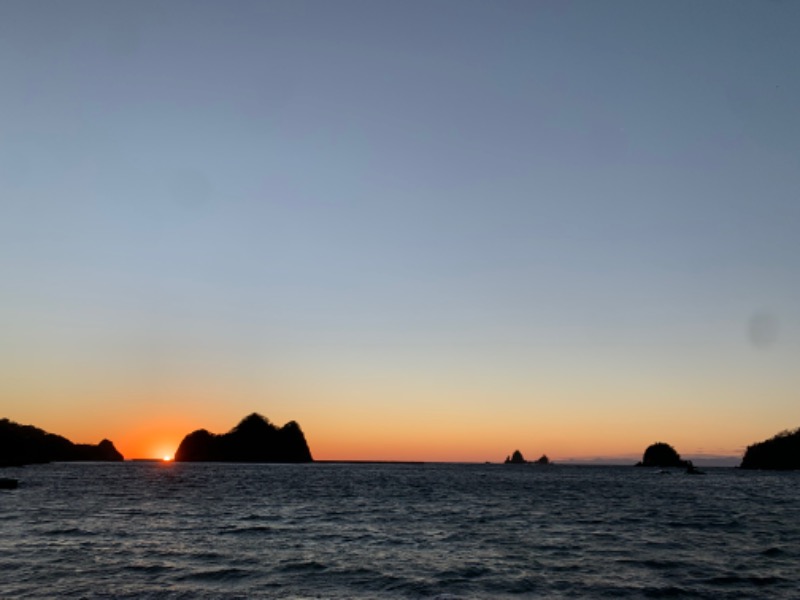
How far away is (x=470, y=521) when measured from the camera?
59.3 m

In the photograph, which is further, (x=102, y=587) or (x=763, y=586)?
(x=763, y=586)

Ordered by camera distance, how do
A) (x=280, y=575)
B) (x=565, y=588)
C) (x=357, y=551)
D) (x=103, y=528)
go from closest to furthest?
(x=565, y=588)
(x=280, y=575)
(x=357, y=551)
(x=103, y=528)

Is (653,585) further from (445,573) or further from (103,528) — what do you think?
(103,528)

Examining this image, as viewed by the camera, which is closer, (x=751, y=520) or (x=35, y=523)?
(x=35, y=523)

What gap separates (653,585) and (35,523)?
45.5 m

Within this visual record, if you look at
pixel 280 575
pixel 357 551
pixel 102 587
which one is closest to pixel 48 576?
pixel 102 587

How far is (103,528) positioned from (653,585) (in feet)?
130

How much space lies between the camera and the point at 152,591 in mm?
28406

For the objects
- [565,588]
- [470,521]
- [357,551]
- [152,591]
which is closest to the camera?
[152,591]

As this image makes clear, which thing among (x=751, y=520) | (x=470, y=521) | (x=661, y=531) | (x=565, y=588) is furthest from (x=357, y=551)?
(x=751, y=520)

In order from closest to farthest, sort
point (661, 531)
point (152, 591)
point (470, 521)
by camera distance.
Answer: point (152, 591) → point (661, 531) → point (470, 521)

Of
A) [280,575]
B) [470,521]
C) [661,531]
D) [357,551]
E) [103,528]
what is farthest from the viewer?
[470,521]

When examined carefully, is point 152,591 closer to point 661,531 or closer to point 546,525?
point 546,525

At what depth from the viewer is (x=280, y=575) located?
32.5 m
